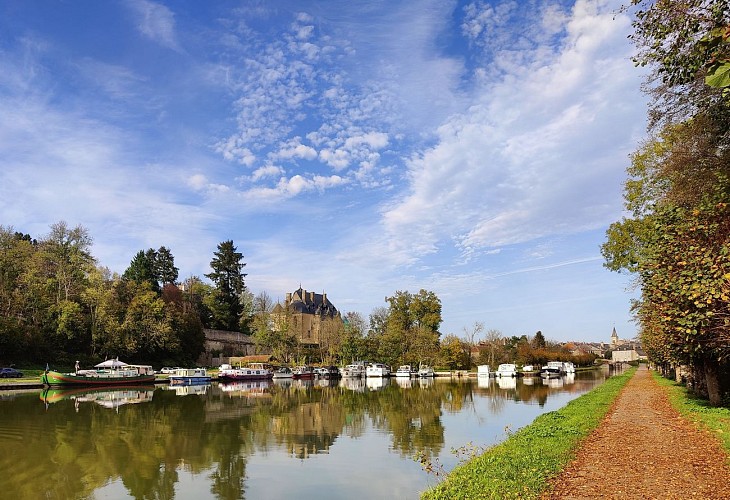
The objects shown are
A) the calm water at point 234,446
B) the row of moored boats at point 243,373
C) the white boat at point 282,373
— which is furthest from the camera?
the white boat at point 282,373

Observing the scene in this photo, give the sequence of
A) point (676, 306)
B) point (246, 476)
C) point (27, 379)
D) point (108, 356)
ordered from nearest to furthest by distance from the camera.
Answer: point (676, 306), point (246, 476), point (27, 379), point (108, 356)

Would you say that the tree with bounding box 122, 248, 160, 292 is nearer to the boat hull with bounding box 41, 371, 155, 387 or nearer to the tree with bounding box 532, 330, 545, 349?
the boat hull with bounding box 41, 371, 155, 387

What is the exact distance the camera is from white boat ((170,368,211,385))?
49.8 meters

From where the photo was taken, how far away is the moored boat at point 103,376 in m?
40.8

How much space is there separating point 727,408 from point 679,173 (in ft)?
28.1

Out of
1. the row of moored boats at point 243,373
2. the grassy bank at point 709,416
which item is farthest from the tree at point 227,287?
the grassy bank at point 709,416

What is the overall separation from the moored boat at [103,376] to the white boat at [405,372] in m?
30.1

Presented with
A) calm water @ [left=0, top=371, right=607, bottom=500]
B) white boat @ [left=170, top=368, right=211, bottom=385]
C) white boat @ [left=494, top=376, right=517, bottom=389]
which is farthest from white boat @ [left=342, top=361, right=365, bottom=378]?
calm water @ [left=0, top=371, right=607, bottom=500]

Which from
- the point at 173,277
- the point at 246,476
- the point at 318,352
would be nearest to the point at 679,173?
the point at 246,476

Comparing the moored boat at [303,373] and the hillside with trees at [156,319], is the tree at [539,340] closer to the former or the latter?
the hillside with trees at [156,319]

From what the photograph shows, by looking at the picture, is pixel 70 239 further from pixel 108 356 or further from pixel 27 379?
pixel 27 379

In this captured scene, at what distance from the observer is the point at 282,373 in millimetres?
64688

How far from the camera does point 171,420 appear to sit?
22.8m

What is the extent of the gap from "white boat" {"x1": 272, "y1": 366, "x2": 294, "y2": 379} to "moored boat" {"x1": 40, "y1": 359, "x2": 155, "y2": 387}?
1584 cm
